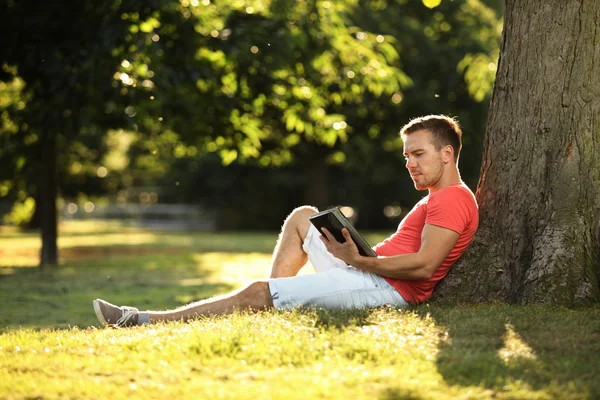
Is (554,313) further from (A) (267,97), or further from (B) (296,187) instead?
(B) (296,187)

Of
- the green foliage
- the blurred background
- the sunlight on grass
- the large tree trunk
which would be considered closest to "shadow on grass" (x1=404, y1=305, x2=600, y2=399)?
the sunlight on grass

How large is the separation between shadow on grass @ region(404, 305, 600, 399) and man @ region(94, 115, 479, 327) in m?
0.33

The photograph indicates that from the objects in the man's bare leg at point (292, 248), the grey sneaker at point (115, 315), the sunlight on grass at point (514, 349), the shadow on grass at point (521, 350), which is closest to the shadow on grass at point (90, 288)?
the grey sneaker at point (115, 315)

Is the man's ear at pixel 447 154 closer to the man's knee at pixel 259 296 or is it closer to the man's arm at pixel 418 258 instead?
the man's arm at pixel 418 258

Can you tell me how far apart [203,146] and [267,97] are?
204cm

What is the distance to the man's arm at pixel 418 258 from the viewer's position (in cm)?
610

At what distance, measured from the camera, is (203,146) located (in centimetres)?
1678

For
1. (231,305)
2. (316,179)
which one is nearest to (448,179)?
(231,305)

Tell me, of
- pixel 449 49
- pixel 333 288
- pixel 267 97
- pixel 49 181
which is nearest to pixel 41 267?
pixel 49 181

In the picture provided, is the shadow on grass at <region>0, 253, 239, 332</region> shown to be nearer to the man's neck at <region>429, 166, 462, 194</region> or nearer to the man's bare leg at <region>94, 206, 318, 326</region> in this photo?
the man's bare leg at <region>94, 206, 318, 326</region>

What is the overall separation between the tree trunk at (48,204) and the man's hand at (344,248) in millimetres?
12305

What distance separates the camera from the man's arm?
6098mm

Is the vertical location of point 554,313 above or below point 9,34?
below

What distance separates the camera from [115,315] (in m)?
6.56
